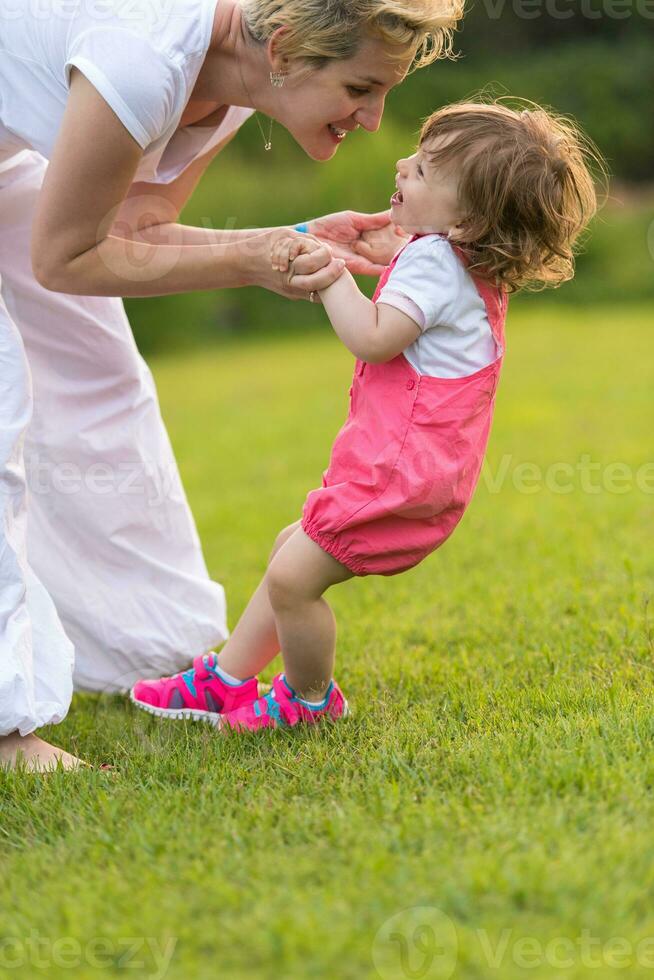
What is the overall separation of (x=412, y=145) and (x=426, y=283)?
28.6 feet

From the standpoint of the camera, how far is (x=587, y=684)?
2.74 m

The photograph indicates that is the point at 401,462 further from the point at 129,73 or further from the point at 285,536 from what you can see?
the point at 129,73

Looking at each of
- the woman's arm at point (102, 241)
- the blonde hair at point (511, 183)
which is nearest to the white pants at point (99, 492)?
the woman's arm at point (102, 241)

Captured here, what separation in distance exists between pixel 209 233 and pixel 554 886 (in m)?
1.76

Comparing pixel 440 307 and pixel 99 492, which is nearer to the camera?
pixel 440 307

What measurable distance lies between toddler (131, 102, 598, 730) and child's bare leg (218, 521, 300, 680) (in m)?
0.20

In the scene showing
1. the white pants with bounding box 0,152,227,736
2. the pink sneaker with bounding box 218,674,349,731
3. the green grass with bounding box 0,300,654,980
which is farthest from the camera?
the white pants with bounding box 0,152,227,736

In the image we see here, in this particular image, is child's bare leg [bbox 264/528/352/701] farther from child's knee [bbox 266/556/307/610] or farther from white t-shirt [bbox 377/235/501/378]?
white t-shirt [bbox 377/235/501/378]

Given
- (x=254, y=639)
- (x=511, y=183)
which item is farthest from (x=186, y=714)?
(x=511, y=183)

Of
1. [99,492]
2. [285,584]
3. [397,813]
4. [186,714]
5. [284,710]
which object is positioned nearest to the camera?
[397,813]

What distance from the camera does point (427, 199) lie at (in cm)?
242

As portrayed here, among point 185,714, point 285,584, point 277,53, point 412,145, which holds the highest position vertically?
point 277,53

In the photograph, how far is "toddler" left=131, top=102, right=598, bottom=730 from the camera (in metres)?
2.37

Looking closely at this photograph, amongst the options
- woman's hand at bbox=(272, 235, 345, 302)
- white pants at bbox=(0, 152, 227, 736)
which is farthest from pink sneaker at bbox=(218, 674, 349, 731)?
woman's hand at bbox=(272, 235, 345, 302)
